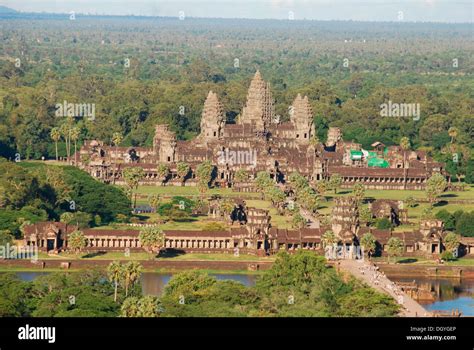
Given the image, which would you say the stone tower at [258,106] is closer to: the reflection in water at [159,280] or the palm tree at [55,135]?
the palm tree at [55,135]

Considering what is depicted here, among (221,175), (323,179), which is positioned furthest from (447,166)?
(221,175)

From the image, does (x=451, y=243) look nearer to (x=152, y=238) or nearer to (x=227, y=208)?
(x=227, y=208)

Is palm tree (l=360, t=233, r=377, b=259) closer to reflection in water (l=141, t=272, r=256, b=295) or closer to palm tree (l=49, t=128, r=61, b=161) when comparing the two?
reflection in water (l=141, t=272, r=256, b=295)
